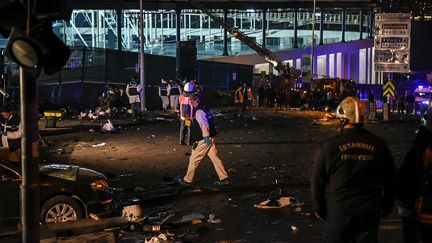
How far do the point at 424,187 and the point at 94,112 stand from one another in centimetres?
2542

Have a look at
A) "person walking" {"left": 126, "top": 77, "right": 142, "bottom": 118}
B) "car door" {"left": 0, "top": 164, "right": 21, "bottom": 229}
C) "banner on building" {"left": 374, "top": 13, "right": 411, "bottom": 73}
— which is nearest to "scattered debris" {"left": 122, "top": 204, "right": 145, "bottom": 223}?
"car door" {"left": 0, "top": 164, "right": 21, "bottom": 229}

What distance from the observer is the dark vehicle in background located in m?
7.91

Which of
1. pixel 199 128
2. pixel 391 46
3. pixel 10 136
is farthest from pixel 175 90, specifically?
pixel 10 136

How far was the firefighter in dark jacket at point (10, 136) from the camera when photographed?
9874 millimetres

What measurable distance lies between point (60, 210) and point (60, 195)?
0.21m

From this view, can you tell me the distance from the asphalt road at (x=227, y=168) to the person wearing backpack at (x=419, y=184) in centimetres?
322

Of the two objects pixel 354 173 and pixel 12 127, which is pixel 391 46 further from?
pixel 354 173

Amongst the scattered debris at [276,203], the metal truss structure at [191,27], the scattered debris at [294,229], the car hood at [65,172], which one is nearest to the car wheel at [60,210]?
the car hood at [65,172]

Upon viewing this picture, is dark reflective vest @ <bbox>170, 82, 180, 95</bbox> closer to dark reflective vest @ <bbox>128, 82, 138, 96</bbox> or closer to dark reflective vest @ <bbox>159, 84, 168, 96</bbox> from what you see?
dark reflective vest @ <bbox>159, 84, 168, 96</bbox>

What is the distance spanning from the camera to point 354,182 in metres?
4.54

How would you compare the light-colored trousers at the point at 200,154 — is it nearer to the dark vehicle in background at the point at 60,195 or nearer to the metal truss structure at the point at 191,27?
the dark vehicle in background at the point at 60,195

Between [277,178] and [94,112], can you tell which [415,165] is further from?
[94,112]

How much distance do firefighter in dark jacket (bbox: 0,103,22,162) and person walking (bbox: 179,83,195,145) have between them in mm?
3681

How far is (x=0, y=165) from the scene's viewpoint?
8023 millimetres
